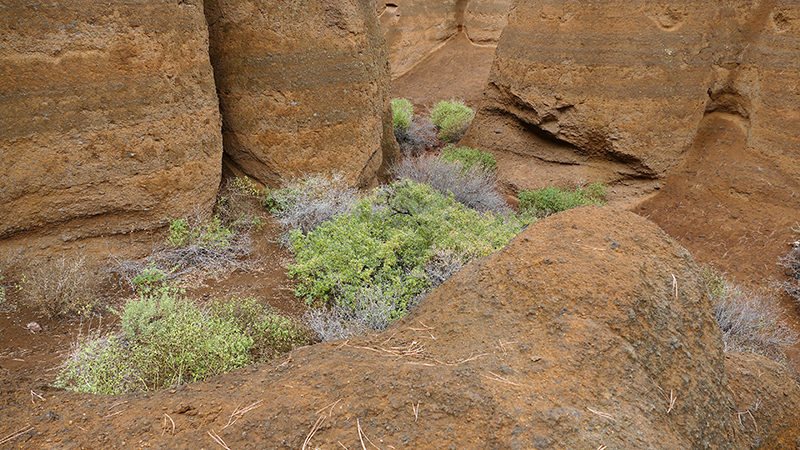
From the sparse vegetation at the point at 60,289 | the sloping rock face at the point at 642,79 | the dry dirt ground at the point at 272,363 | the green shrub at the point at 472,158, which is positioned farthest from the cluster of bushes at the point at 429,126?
the sparse vegetation at the point at 60,289

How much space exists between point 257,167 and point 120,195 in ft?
4.73

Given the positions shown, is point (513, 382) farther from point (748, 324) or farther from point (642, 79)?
point (642, 79)

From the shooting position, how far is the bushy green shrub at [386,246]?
3.74m

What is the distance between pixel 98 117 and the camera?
3.75 meters

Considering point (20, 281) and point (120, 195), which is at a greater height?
point (120, 195)

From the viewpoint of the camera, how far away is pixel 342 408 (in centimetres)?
171

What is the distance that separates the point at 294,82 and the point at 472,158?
10.3 feet

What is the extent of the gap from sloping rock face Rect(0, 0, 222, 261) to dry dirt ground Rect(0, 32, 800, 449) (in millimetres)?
816

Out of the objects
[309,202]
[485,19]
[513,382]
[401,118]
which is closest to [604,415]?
[513,382]

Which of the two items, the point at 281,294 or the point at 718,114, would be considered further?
the point at 718,114

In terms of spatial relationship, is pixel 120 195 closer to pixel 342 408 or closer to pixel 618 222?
pixel 342 408

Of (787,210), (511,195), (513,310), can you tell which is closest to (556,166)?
(511,195)

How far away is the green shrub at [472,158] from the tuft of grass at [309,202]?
226cm

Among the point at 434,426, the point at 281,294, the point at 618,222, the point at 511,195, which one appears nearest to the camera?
the point at 434,426
